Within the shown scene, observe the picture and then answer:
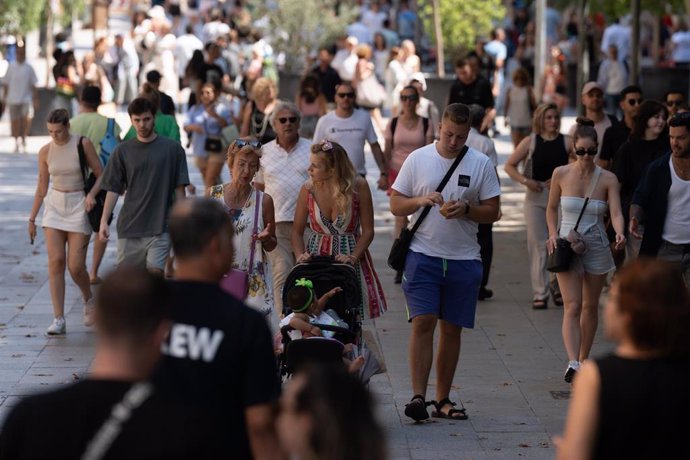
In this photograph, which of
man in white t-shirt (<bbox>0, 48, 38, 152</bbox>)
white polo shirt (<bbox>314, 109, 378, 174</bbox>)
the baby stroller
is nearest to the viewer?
the baby stroller

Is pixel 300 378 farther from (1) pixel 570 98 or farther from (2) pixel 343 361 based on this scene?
(1) pixel 570 98

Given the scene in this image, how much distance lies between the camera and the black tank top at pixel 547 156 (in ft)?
38.6

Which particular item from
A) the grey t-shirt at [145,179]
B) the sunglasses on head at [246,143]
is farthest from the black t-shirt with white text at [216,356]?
the grey t-shirt at [145,179]

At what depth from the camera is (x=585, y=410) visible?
4258 millimetres

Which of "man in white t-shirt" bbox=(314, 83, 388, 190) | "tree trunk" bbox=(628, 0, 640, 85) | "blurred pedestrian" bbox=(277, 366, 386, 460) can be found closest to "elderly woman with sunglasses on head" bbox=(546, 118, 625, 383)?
"man in white t-shirt" bbox=(314, 83, 388, 190)

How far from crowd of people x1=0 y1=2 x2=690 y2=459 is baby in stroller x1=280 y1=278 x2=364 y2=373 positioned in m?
0.02

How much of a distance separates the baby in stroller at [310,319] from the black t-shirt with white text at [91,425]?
398 centimetres

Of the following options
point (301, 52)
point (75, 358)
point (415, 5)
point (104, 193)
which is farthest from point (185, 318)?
point (415, 5)

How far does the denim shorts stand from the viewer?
8336mm

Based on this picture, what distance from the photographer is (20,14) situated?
30.0 metres

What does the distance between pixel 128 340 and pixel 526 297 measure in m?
9.45

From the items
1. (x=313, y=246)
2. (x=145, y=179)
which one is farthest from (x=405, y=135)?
(x=313, y=246)

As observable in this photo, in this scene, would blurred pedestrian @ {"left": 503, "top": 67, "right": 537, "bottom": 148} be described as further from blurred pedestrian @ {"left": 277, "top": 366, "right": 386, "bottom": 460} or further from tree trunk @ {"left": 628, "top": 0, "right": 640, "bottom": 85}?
blurred pedestrian @ {"left": 277, "top": 366, "right": 386, "bottom": 460}

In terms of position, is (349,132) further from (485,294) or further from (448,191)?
(448,191)
